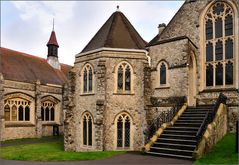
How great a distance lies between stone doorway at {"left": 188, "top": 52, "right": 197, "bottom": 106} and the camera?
1841cm

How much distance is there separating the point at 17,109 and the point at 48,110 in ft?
16.7

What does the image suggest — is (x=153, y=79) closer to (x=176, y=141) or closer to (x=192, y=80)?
(x=192, y=80)

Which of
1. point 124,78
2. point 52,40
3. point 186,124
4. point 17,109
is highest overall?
point 52,40

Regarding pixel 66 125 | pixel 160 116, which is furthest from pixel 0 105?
pixel 160 116

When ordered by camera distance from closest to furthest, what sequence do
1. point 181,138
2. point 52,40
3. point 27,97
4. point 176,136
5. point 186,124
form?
point 181,138 → point 176,136 → point 186,124 → point 27,97 → point 52,40

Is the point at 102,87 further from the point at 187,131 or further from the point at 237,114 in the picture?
the point at 237,114

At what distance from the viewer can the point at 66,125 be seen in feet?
65.6

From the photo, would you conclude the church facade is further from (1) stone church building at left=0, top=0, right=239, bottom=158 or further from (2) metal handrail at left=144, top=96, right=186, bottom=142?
(2) metal handrail at left=144, top=96, right=186, bottom=142

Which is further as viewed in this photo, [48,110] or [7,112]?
[48,110]

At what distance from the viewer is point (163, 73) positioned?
19000mm

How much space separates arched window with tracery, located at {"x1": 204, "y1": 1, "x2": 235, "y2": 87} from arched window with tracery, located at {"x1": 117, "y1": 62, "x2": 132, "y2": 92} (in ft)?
18.1

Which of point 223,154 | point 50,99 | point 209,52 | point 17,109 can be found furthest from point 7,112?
point 223,154

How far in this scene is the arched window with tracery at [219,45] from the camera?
58.2ft

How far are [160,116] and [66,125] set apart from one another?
24.0 ft
